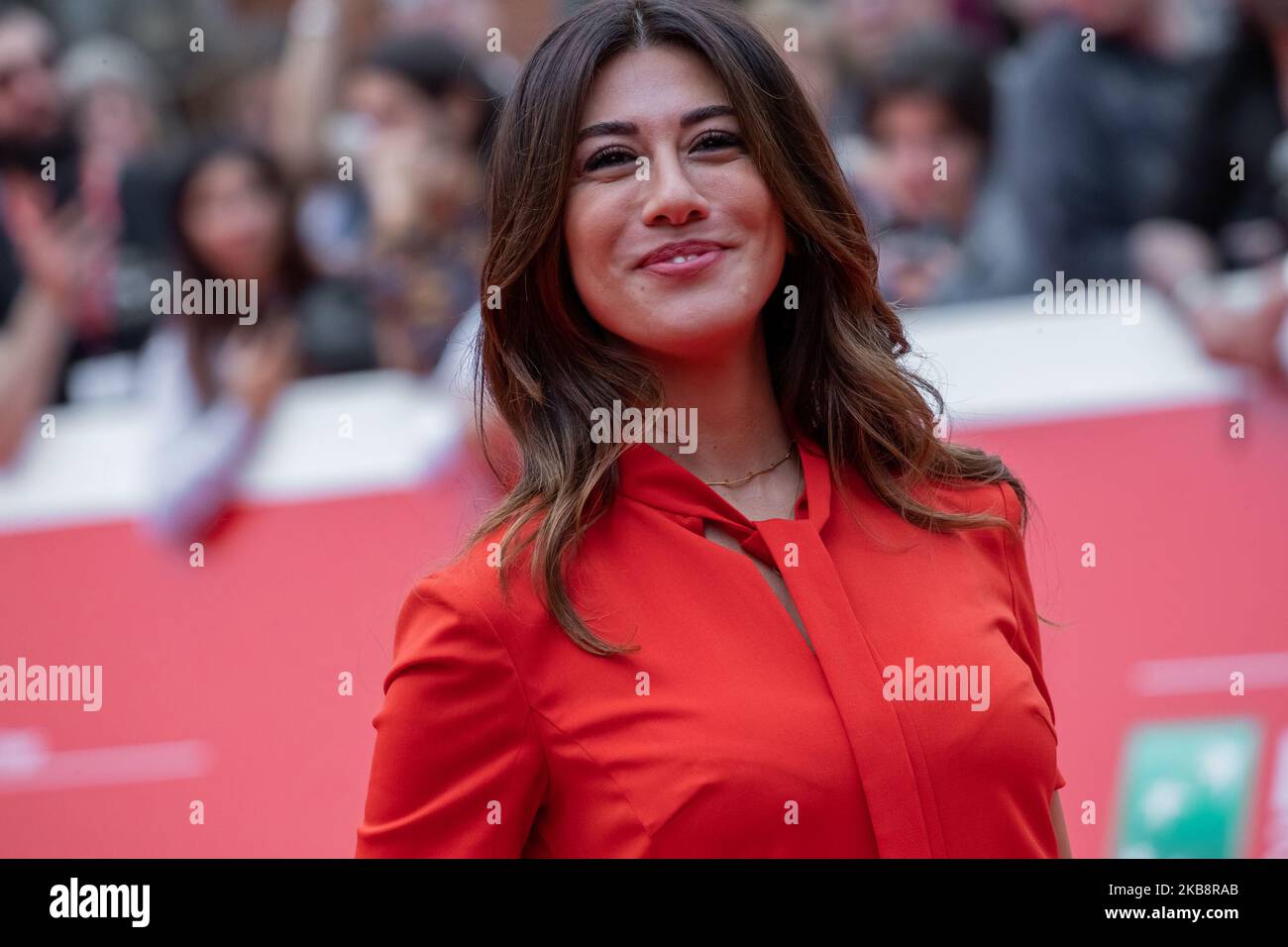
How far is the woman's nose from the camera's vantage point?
188 cm

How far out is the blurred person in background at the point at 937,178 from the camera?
4371mm

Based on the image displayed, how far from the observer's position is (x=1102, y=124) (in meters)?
4.33

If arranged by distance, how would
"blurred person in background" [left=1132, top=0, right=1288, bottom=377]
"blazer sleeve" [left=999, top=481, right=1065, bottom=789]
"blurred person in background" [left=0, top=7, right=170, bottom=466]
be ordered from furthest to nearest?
"blurred person in background" [left=0, top=7, right=170, bottom=466] < "blurred person in background" [left=1132, top=0, right=1288, bottom=377] < "blazer sleeve" [left=999, top=481, right=1065, bottom=789]

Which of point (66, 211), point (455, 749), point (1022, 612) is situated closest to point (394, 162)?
point (66, 211)

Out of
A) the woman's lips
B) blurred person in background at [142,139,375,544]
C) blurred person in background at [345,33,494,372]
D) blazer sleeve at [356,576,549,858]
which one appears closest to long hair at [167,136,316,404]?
blurred person in background at [142,139,375,544]

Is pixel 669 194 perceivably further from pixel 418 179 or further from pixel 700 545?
pixel 418 179

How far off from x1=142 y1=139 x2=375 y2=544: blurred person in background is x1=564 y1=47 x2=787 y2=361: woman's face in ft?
8.78

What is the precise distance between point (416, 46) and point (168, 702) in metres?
2.01

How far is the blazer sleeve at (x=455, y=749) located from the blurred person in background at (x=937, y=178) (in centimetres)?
283

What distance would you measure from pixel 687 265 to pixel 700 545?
345 mm

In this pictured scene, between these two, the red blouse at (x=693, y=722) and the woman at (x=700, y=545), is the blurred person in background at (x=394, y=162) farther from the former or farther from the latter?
the red blouse at (x=693, y=722)

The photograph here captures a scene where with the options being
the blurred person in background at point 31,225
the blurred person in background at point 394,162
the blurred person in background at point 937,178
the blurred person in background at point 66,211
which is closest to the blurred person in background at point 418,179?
the blurred person in background at point 394,162

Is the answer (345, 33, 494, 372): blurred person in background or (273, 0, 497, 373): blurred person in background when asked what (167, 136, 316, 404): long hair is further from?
(345, 33, 494, 372): blurred person in background
